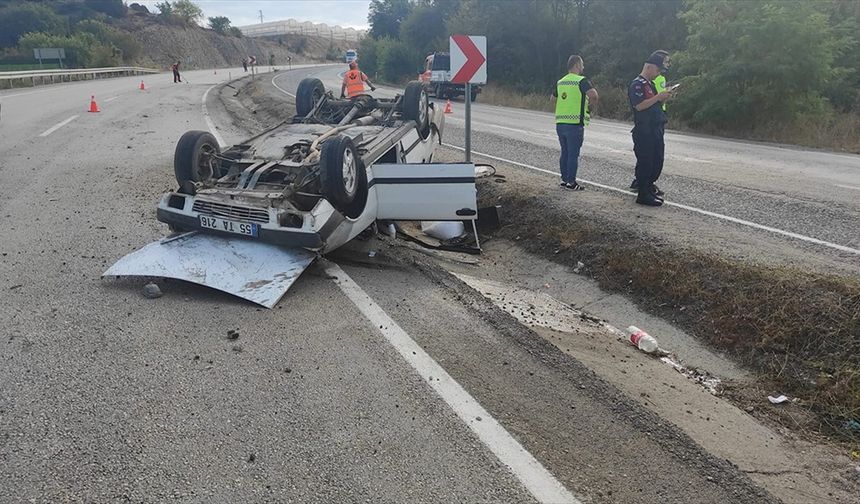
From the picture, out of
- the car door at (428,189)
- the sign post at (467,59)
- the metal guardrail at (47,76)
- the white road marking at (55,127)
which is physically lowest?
the car door at (428,189)

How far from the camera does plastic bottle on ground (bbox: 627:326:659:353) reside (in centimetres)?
420

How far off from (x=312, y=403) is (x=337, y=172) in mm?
2347

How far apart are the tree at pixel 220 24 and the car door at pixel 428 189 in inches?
3883

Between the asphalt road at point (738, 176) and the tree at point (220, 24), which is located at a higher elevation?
the tree at point (220, 24)

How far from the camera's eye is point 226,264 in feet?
15.4

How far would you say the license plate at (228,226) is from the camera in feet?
15.9

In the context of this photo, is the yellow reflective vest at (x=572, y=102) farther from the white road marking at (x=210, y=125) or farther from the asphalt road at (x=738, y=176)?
the white road marking at (x=210, y=125)

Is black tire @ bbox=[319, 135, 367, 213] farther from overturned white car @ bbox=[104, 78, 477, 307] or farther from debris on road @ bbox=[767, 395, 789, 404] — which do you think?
debris on road @ bbox=[767, 395, 789, 404]

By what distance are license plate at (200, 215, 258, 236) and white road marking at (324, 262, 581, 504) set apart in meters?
1.07

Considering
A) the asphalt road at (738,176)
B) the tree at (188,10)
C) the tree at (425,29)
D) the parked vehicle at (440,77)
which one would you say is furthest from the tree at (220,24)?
the asphalt road at (738,176)

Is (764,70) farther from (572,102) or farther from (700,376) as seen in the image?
(700,376)

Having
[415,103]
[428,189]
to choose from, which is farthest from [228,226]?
[415,103]

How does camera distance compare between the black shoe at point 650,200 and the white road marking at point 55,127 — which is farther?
the white road marking at point 55,127

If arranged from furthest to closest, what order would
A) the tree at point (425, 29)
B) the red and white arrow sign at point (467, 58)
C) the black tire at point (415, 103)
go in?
the tree at point (425, 29)
the red and white arrow sign at point (467, 58)
the black tire at point (415, 103)
